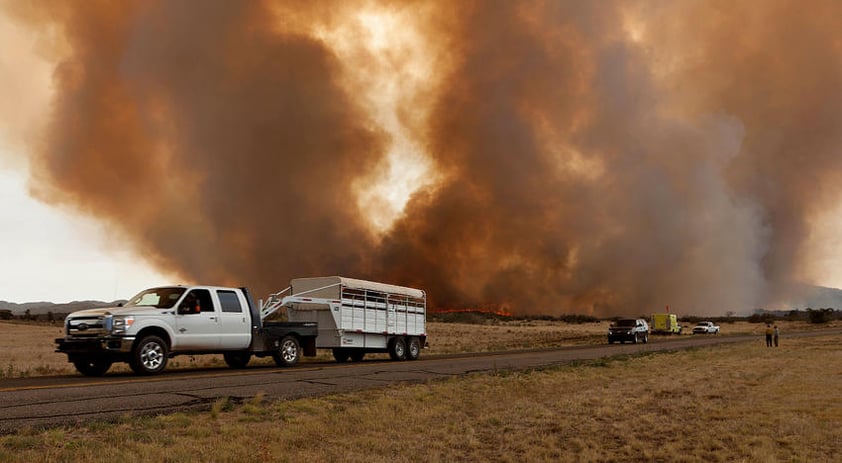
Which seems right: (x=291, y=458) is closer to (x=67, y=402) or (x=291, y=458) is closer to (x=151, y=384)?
(x=67, y=402)

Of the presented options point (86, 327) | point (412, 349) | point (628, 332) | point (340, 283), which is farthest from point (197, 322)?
point (628, 332)

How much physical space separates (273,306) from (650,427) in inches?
564

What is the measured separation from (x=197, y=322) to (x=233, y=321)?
4.28 ft

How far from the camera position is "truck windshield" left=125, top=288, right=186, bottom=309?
56.5 feet

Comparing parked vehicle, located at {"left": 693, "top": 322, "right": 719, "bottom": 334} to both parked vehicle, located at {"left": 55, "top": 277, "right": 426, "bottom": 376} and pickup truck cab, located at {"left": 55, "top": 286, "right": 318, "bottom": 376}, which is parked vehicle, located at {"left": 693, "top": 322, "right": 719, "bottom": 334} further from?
pickup truck cab, located at {"left": 55, "top": 286, "right": 318, "bottom": 376}

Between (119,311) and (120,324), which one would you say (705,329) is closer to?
(119,311)

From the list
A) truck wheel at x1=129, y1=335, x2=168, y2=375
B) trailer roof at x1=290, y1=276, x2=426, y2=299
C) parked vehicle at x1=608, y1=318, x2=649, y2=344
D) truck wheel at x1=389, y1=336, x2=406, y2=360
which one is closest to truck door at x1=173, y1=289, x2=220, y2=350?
truck wheel at x1=129, y1=335, x2=168, y2=375

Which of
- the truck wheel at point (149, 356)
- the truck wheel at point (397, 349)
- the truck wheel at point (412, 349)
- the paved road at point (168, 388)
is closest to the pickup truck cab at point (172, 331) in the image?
the truck wheel at point (149, 356)

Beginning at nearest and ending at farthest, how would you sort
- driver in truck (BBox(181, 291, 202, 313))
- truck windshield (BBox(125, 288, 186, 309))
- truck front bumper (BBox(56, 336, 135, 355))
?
truck front bumper (BBox(56, 336, 135, 355))
truck windshield (BBox(125, 288, 186, 309))
driver in truck (BBox(181, 291, 202, 313))

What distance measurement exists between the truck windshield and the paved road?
1.89 metres

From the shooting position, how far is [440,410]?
12086mm

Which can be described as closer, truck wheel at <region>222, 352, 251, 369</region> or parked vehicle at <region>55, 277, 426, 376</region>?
parked vehicle at <region>55, 277, 426, 376</region>

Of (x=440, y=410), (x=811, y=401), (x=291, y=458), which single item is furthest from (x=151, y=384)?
(x=811, y=401)

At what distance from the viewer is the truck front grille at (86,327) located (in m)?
15.8
